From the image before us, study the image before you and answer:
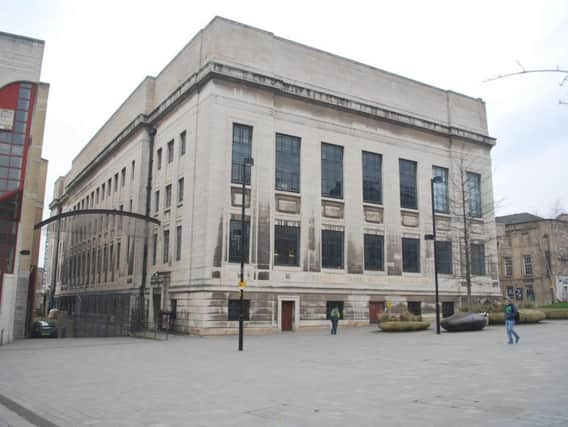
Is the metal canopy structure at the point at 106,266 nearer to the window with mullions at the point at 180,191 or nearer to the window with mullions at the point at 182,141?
the window with mullions at the point at 180,191

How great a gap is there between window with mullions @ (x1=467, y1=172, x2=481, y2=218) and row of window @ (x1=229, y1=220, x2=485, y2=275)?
2.95 meters

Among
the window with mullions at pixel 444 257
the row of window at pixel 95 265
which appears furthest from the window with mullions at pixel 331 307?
the row of window at pixel 95 265

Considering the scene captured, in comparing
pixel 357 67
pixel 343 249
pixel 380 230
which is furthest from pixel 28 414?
pixel 357 67

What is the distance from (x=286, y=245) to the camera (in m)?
32.6

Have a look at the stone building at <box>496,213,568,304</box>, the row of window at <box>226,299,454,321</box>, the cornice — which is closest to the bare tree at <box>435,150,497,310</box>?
the cornice

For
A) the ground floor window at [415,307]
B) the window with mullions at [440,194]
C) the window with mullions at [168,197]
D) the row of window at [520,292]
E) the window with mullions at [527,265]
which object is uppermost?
the window with mullions at [440,194]

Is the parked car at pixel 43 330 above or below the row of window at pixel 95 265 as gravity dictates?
below

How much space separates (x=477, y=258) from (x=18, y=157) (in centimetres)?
3421

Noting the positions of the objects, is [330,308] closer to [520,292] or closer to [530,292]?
[530,292]

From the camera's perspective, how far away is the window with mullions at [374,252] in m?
36.2

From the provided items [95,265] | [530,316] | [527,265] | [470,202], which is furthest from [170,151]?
[527,265]

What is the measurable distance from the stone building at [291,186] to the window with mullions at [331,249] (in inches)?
4.0

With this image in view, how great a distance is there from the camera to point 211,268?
2927 centimetres

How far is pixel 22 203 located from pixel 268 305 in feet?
47.3
